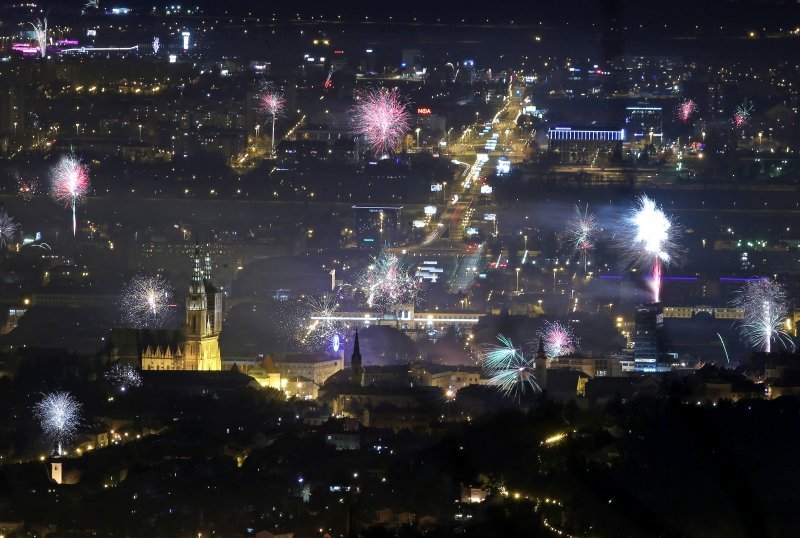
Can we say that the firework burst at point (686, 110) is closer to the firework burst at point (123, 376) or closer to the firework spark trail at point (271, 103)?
the firework spark trail at point (271, 103)

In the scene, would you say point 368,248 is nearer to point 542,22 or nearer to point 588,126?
point 588,126

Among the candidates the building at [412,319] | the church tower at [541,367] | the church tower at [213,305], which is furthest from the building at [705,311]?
the church tower at [541,367]

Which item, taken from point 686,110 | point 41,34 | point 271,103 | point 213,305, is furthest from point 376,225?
point 41,34

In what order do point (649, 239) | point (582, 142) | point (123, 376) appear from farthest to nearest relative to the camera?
point (582, 142), point (649, 239), point (123, 376)

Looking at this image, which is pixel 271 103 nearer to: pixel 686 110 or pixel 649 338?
pixel 686 110

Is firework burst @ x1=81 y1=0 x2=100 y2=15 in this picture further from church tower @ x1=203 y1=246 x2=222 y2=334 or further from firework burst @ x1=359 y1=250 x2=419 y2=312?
church tower @ x1=203 y1=246 x2=222 y2=334

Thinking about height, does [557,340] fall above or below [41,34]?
below
